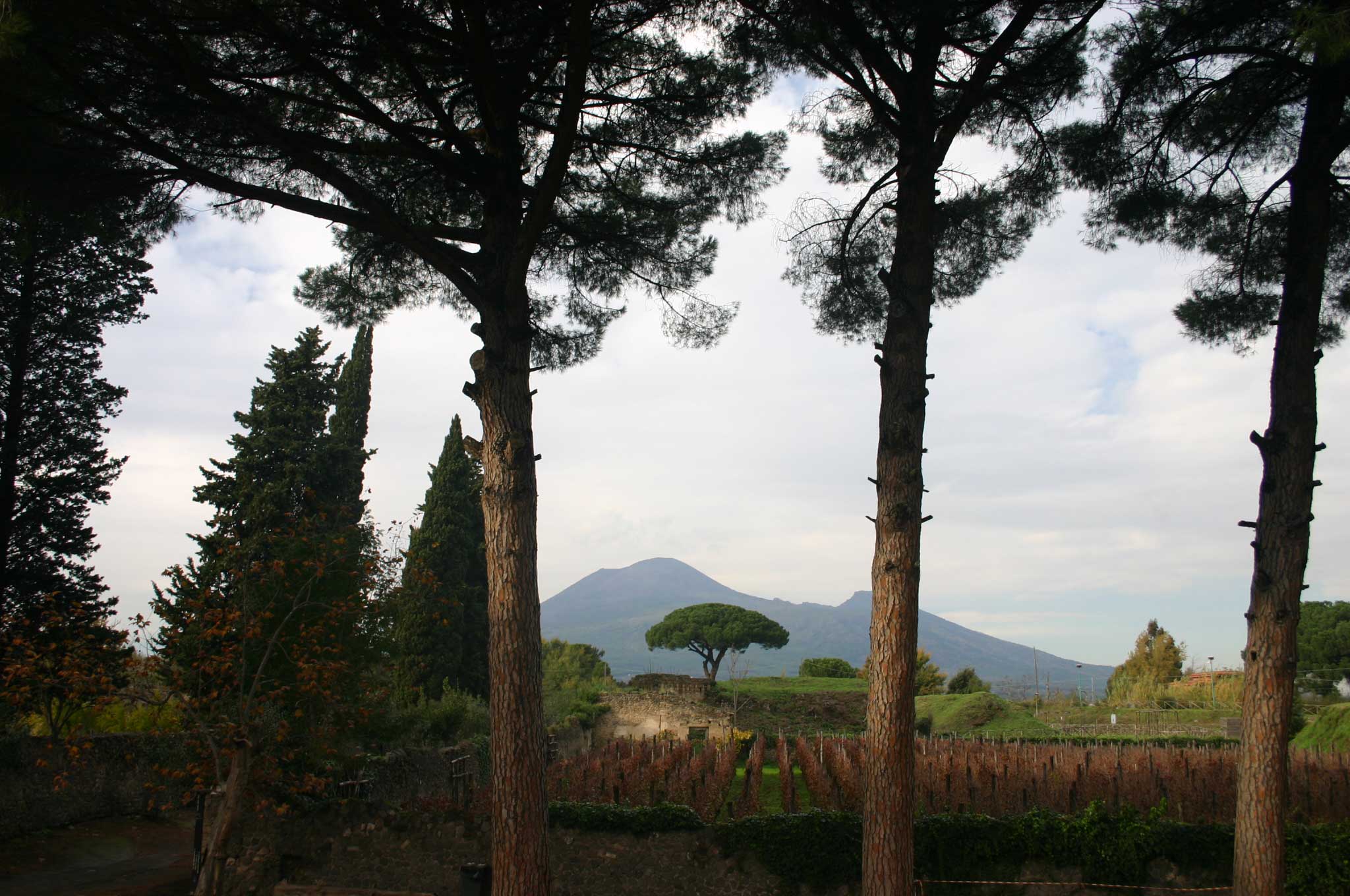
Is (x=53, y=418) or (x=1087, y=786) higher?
(x=53, y=418)

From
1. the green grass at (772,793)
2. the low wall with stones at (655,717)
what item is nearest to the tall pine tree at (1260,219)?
the green grass at (772,793)

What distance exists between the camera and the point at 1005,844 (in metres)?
8.45

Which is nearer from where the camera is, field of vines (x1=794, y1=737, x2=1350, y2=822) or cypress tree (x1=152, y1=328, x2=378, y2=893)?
cypress tree (x1=152, y1=328, x2=378, y2=893)

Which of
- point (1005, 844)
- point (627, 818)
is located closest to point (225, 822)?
point (627, 818)

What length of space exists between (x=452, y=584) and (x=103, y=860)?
10045 millimetres

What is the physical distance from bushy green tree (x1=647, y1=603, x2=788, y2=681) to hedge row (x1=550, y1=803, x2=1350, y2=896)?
36.1 meters

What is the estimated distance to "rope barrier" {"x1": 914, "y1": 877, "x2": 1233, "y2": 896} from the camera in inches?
317

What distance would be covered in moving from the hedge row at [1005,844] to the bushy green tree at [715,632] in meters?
36.1

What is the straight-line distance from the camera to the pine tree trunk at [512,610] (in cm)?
572

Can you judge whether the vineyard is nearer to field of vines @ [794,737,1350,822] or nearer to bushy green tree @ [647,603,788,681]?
field of vines @ [794,737,1350,822]

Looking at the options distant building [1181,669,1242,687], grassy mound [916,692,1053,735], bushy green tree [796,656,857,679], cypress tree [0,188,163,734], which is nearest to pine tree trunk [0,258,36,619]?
cypress tree [0,188,163,734]

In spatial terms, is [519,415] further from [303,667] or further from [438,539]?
[438,539]

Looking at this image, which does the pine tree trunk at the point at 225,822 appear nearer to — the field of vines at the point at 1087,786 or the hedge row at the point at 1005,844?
the hedge row at the point at 1005,844

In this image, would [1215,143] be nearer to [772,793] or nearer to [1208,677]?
[772,793]
